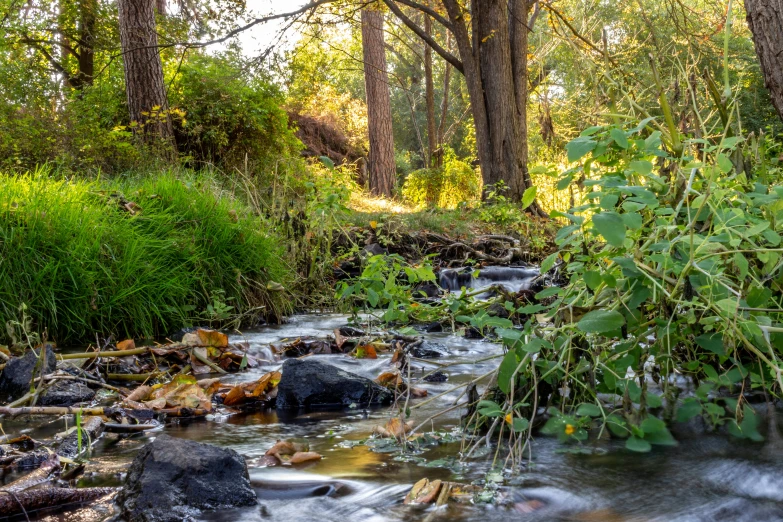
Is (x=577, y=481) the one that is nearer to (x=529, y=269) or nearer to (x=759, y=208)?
(x=759, y=208)

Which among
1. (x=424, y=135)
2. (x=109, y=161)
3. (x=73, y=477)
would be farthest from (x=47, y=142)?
(x=424, y=135)

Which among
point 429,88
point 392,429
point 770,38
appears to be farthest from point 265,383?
point 429,88

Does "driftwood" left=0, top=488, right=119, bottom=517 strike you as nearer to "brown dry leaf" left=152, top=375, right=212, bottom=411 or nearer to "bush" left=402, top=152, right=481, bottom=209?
"brown dry leaf" left=152, top=375, right=212, bottom=411

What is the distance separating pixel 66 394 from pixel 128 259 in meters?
1.91

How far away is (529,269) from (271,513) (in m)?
6.42

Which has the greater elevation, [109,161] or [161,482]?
[109,161]

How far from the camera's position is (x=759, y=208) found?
2.59 metres

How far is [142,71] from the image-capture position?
31.6 feet

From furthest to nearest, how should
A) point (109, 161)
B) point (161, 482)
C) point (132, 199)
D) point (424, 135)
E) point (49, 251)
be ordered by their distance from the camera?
point (424, 135), point (109, 161), point (132, 199), point (49, 251), point (161, 482)

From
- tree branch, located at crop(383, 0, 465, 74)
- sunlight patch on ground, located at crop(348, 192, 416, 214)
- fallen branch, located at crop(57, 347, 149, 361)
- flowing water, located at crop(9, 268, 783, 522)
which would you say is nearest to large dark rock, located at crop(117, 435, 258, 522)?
flowing water, located at crop(9, 268, 783, 522)

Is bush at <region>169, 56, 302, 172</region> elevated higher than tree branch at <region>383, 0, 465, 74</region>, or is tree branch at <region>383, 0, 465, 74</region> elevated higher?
tree branch at <region>383, 0, 465, 74</region>

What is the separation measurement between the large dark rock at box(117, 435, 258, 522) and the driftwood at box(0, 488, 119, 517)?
0.10 m

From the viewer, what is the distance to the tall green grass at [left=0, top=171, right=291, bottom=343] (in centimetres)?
442

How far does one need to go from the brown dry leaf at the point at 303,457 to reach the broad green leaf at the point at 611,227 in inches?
46.3
